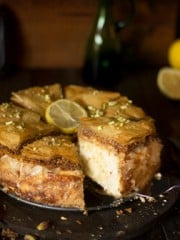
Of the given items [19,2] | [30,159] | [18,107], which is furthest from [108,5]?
[30,159]

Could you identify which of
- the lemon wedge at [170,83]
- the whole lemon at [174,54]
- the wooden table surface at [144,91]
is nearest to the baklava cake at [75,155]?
the wooden table surface at [144,91]

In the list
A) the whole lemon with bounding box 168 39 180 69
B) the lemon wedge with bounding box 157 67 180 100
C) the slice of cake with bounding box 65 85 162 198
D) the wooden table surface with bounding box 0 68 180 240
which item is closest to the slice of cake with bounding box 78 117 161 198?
the slice of cake with bounding box 65 85 162 198

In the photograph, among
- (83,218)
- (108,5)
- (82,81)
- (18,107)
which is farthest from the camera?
(82,81)

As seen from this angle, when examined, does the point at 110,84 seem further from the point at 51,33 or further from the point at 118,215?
the point at 118,215

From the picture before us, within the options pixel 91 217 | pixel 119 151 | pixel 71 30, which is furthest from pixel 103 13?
pixel 91 217

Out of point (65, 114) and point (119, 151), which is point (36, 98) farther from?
point (119, 151)

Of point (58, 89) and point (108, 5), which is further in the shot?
point (108, 5)

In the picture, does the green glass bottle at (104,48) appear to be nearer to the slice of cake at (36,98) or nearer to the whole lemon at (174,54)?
the whole lemon at (174,54)
